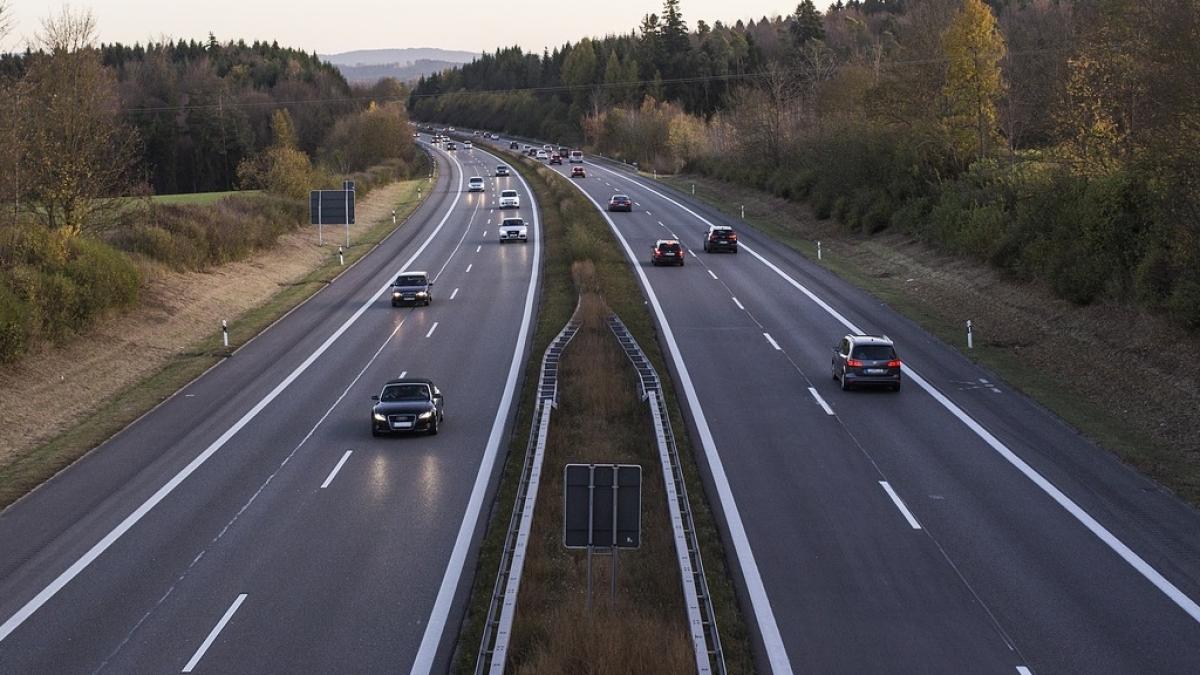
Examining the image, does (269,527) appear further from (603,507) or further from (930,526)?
(930,526)

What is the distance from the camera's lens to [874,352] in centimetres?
3080

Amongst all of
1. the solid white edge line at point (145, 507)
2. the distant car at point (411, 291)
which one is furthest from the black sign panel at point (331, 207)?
the solid white edge line at point (145, 507)

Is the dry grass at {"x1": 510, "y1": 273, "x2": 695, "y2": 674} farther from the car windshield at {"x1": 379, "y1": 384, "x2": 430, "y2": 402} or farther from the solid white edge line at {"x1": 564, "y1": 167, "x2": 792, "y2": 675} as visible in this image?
the car windshield at {"x1": 379, "y1": 384, "x2": 430, "y2": 402}

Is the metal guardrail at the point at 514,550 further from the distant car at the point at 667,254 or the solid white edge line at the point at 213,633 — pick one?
the distant car at the point at 667,254

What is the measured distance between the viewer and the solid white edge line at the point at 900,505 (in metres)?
20.4

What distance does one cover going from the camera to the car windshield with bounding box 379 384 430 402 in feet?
90.8

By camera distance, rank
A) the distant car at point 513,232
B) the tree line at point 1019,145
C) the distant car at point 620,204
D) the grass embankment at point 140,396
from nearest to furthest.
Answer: the grass embankment at point 140,396, the tree line at point 1019,145, the distant car at point 513,232, the distant car at point 620,204

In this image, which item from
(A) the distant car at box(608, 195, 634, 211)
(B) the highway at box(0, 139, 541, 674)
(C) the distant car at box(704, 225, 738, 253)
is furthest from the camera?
(A) the distant car at box(608, 195, 634, 211)

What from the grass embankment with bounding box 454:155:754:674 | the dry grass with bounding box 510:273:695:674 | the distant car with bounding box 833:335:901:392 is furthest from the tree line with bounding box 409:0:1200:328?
the dry grass with bounding box 510:273:695:674

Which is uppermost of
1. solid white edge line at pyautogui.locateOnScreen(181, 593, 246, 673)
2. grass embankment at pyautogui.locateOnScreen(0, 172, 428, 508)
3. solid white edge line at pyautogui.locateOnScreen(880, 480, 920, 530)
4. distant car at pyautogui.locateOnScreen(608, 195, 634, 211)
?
distant car at pyautogui.locateOnScreen(608, 195, 634, 211)

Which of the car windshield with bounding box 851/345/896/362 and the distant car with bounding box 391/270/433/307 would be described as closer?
the car windshield with bounding box 851/345/896/362

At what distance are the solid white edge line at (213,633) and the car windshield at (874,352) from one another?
59.6ft

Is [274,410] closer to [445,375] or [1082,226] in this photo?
[445,375]

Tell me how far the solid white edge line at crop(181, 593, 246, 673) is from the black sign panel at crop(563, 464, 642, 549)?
4.82 meters
